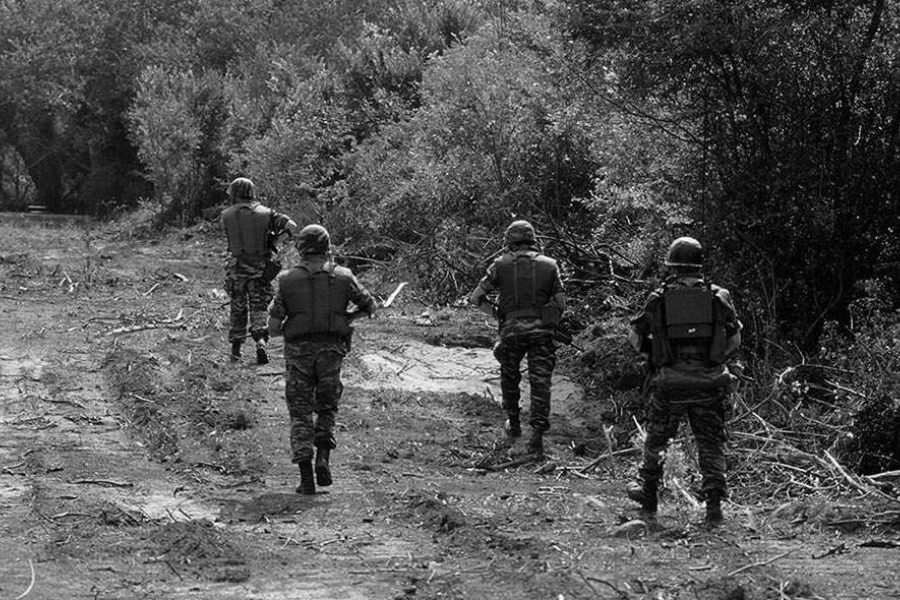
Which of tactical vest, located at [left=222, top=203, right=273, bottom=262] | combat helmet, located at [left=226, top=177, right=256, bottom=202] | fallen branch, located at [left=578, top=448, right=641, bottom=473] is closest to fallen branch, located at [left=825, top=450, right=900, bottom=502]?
fallen branch, located at [left=578, top=448, right=641, bottom=473]

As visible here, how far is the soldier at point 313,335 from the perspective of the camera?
345 inches

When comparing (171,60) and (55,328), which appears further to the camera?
(171,60)

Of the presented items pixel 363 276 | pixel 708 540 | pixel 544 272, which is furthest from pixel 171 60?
pixel 708 540

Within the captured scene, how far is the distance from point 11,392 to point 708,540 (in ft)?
24.5

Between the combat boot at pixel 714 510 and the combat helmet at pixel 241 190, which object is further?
the combat helmet at pixel 241 190

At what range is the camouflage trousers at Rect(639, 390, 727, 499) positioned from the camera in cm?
791

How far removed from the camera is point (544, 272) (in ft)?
34.1

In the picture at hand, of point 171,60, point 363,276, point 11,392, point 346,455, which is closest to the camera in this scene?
point 346,455

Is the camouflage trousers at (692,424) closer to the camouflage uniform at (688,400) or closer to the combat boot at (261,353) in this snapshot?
the camouflage uniform at (688,400)

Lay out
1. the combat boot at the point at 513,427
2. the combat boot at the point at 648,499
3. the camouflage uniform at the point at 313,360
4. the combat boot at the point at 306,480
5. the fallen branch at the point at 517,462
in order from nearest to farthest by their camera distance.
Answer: the combat boot at the point at 648,499, the combat boot at the point at 306,480, the camouflage uniform at the point at 313,360, the fallen branch at the point at 517,462, the combat boot at the point at 513,427

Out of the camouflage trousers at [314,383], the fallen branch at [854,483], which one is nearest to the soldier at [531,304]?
the camouflage trousers at [314,383]

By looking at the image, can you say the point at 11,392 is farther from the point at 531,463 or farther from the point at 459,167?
the point at 459,167

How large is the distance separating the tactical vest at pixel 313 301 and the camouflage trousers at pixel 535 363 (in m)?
2.16

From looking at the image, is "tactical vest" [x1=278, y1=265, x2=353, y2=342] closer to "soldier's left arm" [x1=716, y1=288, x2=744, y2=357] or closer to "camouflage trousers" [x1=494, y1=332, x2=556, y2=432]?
"camouflage trousers" [x1=494, y1=332, x2=556, y2=432]
